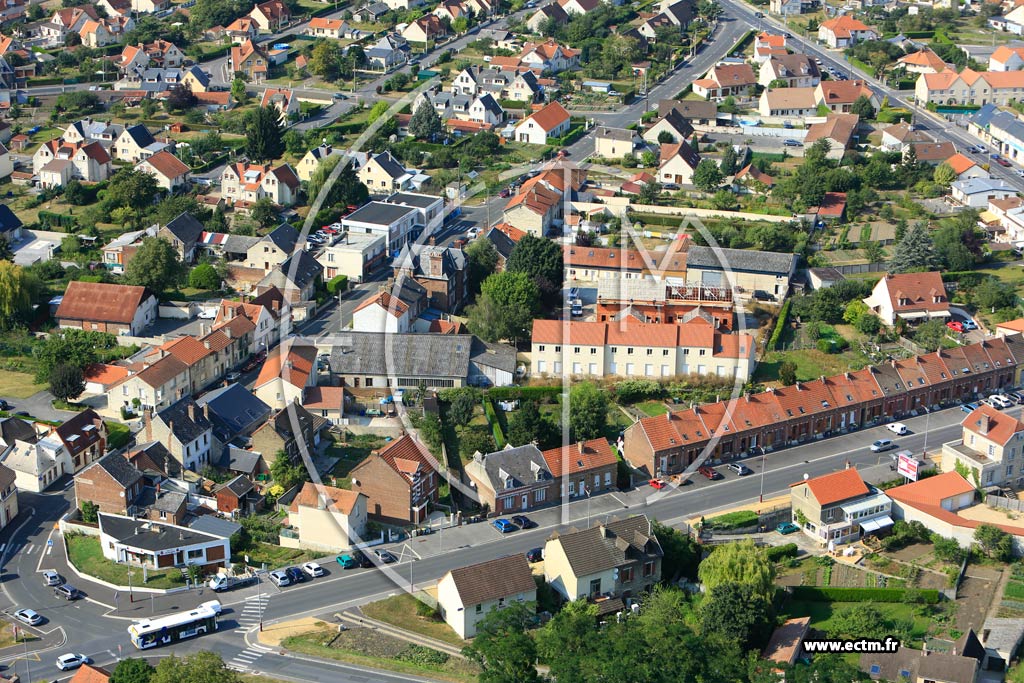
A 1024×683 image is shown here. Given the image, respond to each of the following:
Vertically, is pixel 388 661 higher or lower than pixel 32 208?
lower

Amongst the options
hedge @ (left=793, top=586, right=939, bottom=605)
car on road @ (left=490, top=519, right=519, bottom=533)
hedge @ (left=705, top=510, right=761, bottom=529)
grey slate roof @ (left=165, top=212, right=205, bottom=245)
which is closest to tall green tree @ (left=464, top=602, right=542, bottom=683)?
car on road @ (left=490, top=519, right=519, bottom=533)

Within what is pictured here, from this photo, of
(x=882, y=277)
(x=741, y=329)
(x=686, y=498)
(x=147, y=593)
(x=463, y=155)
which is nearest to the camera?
(x=147, y=593)

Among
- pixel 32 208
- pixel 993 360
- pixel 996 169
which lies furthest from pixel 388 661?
pixel 996 169

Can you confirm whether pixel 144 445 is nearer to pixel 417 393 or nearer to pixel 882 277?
pixel 417 393

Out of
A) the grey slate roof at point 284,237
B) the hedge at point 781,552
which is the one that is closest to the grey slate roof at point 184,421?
the grey slate roof at point 284,237

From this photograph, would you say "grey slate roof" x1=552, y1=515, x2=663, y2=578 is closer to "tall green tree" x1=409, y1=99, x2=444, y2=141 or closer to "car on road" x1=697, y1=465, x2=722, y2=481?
"car on road" x1=697, y1=465, x2=722, y2=481

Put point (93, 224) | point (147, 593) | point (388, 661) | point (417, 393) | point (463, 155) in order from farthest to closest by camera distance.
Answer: point (463, 155) < point (93, 224) < point (417, 393) < point (147, 593) < point (388, 661)

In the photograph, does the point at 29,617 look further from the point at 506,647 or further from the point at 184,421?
the point at 506,647
